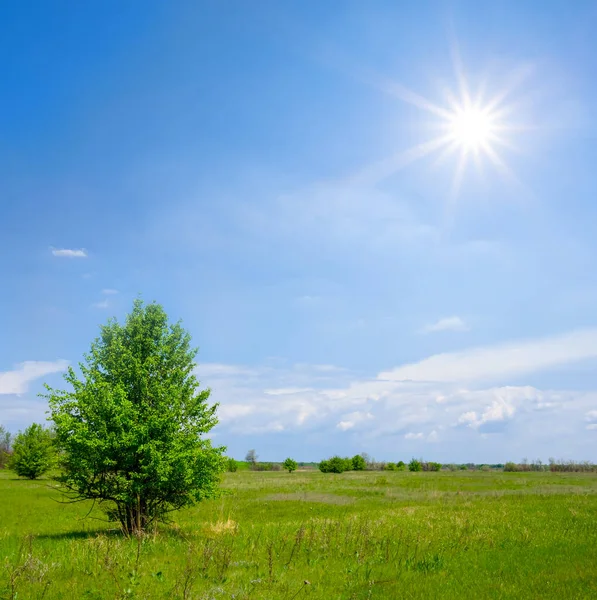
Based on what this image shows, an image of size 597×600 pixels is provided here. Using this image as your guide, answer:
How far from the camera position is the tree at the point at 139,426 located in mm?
15695

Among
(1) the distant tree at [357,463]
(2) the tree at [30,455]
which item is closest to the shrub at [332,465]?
(1) the distant tree at [357,463]

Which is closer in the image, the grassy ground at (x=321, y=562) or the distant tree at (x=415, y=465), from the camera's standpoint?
the grassy ground at (x=321, y=562)

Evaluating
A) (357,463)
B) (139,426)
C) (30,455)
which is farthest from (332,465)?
(139,426)

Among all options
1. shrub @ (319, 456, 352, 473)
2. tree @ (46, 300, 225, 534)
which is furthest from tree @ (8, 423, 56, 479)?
tree @ (46, 300, 225, 534)

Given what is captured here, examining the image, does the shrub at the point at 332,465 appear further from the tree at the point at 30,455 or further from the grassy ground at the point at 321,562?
the grassy ground at the point at 321,562

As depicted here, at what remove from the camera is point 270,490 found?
44.9m

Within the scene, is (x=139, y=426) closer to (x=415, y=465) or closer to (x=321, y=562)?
(x=321, y=562)

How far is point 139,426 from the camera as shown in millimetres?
15664

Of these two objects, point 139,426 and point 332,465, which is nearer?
point 139,426

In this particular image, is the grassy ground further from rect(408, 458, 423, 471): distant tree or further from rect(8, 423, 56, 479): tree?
rect(408, 458, 423, 471): distant tree

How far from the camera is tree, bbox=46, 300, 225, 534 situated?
618 inches

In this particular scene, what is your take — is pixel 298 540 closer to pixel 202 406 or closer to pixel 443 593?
pixel 443 593

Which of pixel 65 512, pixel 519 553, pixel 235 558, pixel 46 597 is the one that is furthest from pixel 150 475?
pixel 65 512

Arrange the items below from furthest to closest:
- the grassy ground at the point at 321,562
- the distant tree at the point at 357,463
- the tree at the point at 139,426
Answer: the distant tree at the point at 357,463 < the tree at the point at 139,426 < the grassy ground at the point at 321,562
